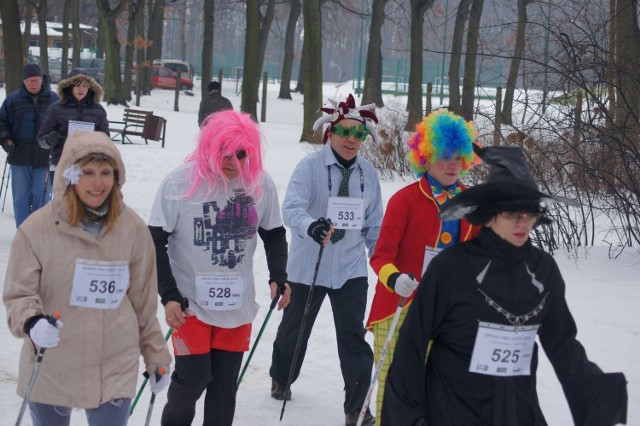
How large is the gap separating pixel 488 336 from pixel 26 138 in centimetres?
811

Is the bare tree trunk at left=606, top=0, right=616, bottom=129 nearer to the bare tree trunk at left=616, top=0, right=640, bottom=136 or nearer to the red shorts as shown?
the bare tree trunk at left=616, top=0, right=640, bottom=136

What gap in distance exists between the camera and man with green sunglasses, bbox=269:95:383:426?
19.4 feet

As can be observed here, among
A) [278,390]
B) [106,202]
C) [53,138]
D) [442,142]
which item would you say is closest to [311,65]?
[53,138]

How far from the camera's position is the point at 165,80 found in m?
52.3

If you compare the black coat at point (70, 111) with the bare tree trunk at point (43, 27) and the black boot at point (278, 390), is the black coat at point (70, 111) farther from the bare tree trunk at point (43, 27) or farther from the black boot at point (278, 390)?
the bare tree trunk at point (43, 27)

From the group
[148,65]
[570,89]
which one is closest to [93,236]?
[570,89]

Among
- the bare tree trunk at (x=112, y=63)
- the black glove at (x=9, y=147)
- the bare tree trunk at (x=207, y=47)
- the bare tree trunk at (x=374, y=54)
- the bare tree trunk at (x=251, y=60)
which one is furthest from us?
the bare tree trunk at (x=112, y=63)

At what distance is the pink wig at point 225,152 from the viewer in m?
4.82

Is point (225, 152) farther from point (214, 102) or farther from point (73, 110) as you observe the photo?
point (214, 102)

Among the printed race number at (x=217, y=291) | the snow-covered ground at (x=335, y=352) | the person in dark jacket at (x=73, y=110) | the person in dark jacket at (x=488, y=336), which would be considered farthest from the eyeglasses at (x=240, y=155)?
the person in dark jacket at (x=73, y=110)

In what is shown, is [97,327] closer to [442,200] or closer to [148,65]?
[442,200]

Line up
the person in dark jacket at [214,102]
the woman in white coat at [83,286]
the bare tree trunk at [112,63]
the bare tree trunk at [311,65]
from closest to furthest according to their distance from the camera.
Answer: the woman in white coat at [83,286], the person in dark jacket at [214,102], the bare tree trunk at [311,65], the bare tree trunk at [112,63]

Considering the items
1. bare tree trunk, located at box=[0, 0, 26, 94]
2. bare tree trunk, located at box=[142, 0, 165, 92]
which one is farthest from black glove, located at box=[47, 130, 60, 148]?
bare tree trunk, located at box=[142, 0, 165, 92]

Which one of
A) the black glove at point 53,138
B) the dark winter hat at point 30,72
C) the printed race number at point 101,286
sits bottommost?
the printed race number at point 101,286
